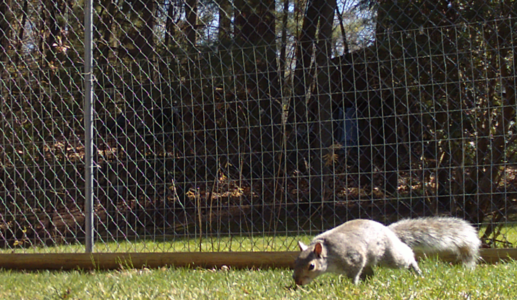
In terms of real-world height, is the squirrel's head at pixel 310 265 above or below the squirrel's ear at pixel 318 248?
below

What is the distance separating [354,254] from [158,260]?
143 cm

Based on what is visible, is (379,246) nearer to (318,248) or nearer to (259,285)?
(318,248)

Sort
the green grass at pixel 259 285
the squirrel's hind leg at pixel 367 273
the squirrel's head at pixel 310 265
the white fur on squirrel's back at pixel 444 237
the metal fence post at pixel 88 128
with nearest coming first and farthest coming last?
the green grass at pixel 259 285, the squirrel's head at pixel 310 265, the squirrel's hind leg at pixel 367 273, the white fur on squirrel's back at pixel 444 237, the metal fence post at pixel 88 128

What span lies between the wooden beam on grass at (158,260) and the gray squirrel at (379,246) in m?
0.24

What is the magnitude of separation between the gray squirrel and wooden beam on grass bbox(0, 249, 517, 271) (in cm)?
24

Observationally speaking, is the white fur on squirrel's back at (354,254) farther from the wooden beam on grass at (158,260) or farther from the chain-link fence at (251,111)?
the chain-link fence at (251,111)

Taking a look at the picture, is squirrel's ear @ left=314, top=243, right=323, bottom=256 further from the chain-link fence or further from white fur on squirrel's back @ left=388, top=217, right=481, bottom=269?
the chain-link fence

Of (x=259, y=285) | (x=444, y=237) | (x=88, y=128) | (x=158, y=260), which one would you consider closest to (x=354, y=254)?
(x=259, y=285)

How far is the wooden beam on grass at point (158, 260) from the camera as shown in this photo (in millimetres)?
3189

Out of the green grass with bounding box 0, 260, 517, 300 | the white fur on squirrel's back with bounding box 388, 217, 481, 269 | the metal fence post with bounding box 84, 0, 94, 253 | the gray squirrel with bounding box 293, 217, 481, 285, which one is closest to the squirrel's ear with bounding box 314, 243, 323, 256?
the gray squirrel with bounding box 293, 217, 481, 285

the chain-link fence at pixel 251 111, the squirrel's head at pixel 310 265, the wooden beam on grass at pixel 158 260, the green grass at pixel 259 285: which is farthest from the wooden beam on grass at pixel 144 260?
the squirrel's head at pixel 310 265

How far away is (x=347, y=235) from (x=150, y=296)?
1.03m

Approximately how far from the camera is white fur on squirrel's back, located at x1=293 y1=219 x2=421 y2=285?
8.31 ft

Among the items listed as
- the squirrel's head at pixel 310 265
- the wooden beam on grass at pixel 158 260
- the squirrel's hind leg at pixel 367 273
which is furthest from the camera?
the wooden beam on grass at pixel 158 260
